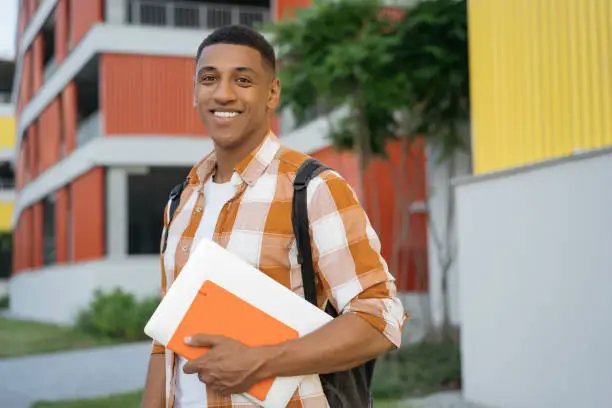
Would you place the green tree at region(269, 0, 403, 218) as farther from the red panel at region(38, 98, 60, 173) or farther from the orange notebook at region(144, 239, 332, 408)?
the red panel at region(38, 98, 60, 173)

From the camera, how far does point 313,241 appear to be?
1.85 m

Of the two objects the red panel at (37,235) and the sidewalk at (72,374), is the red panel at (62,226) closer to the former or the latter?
the red panel at (37,235)

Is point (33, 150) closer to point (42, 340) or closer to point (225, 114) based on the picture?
point (42, 340)

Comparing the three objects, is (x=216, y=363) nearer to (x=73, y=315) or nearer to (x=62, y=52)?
(x=73, y=315)

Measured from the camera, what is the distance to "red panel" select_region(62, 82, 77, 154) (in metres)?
20.5

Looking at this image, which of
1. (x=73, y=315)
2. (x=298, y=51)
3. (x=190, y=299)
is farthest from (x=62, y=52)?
(x=190, y=299)

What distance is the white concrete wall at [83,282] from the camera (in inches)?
671

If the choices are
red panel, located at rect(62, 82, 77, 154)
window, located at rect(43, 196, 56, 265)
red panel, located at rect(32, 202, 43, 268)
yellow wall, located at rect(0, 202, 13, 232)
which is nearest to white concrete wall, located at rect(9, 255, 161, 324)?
window, located at rect(43, 196, 56, 265)

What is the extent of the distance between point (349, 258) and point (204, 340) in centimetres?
38

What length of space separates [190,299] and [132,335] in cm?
1330

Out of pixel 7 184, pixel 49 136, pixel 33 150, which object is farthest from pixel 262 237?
pixel 7 184

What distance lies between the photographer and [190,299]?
1879 millimetres

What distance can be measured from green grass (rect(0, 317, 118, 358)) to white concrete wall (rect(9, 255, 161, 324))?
0.65 metres

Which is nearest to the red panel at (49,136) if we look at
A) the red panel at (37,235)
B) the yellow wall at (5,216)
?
the red panel at (37,235)
